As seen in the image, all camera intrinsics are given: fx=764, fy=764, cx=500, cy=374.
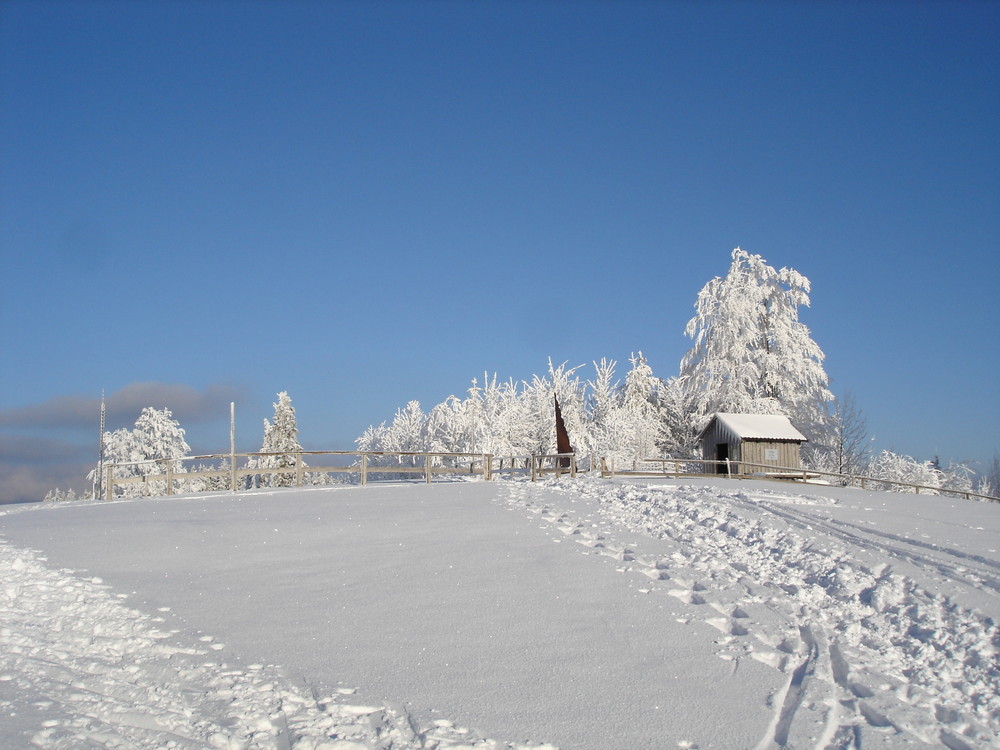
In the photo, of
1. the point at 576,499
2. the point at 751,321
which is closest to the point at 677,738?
the point at 576,499

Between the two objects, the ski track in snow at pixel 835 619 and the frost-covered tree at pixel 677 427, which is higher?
the frost-covered tree at pixel 677 427

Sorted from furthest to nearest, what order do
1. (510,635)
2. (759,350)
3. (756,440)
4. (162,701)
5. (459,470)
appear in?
1. (759,350)
2. (756,440)
3. (459,470)
4. (510,635)
5. (162,701)

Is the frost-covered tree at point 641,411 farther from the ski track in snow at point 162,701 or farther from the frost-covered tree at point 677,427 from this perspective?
the ski track in snow at point 162,701

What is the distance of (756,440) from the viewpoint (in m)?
33.2

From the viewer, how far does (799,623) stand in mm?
8117

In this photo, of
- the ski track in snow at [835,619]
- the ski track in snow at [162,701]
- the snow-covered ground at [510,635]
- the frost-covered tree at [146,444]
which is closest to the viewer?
the ski track in snow at [162,701]

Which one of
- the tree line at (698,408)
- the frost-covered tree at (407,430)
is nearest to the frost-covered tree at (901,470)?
the tree line at (698,408)

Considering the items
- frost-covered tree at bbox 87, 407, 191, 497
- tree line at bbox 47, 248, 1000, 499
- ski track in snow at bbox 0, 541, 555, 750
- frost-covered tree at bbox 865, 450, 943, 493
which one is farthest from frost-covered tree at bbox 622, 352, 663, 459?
ski track in snow at bbox 0, 541, 555, 750

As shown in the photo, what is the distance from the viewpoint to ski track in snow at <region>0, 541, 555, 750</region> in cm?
527

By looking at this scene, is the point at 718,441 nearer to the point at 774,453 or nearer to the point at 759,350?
the point at 774,453

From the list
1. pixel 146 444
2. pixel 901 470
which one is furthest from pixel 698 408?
pixel 146 444

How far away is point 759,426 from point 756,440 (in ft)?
2.91

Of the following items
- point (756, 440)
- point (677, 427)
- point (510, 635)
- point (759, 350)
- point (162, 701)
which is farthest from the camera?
point (677, 427)

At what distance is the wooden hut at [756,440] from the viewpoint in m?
33.1
